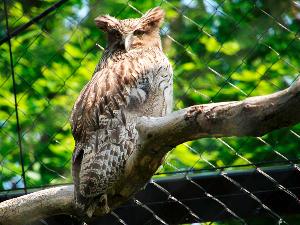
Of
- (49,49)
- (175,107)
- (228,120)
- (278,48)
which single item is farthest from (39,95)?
(228,120)

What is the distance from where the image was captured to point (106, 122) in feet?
9.82

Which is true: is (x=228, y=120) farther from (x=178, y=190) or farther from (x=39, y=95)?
(x=39, y=95)

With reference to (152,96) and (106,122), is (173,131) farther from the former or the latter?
(152,96)

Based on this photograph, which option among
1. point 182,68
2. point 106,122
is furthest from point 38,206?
point 182,68

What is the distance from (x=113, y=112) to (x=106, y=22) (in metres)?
0.57

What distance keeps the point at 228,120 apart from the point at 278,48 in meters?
1.50

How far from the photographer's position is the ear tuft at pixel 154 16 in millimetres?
3562

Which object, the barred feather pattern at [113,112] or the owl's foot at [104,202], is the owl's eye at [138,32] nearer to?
the barred feather pattern at [113,112]

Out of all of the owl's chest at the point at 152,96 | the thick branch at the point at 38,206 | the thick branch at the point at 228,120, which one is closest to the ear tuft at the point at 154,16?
the owl's chest at the point at 152,96

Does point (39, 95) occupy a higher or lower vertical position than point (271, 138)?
lower

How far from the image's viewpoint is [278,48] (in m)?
3.65

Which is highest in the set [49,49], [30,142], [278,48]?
[278,48]

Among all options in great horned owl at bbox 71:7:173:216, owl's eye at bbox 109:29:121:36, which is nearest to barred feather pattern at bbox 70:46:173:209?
great horned owl at bbox 71:7:173:216

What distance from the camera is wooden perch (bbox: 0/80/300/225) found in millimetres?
2123
